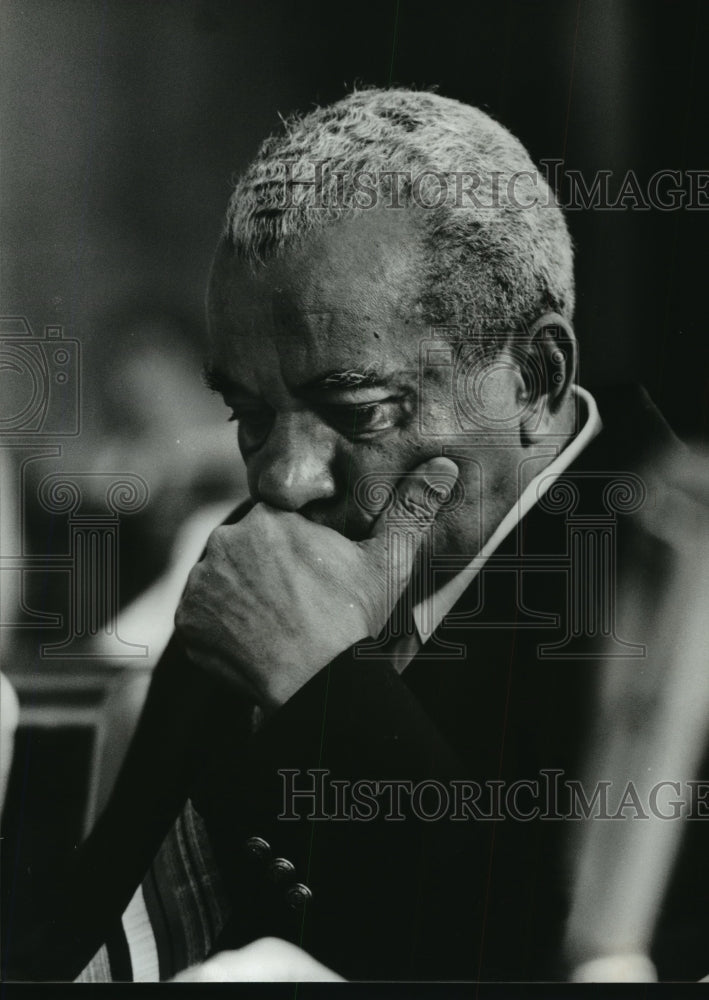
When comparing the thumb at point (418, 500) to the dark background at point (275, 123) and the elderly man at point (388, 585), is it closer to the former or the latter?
the elderly man at point (388, 585)

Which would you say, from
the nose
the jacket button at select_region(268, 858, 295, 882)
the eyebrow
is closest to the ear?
the eyebrow

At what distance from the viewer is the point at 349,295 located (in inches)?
87.9

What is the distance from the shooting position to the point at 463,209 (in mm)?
2244

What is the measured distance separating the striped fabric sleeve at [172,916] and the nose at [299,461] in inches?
30.0

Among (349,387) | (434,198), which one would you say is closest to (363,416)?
(349,387)

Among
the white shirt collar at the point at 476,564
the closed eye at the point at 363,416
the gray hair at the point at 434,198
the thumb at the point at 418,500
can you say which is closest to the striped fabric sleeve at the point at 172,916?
the white shirt collar at the point at 476,564

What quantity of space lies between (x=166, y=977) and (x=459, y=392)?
5.01 feet

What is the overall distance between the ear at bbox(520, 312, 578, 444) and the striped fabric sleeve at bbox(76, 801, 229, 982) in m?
1.20

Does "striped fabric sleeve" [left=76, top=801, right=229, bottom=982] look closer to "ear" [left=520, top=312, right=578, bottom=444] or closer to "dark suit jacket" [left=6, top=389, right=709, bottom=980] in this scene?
"dark suit jacket" [left=6, top=389, right=709, bottom=980]

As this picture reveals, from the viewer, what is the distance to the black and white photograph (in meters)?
2.25

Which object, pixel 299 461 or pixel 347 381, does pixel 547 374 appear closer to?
pixel 347 381

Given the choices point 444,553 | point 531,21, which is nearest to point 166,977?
point 444,553

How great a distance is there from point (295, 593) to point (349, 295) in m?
0.69

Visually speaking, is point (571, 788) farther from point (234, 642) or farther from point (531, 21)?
point (531, 21)
